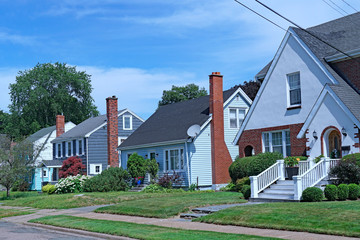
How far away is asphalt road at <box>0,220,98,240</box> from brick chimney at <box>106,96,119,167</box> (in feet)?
72.4

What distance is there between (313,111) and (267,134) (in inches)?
174

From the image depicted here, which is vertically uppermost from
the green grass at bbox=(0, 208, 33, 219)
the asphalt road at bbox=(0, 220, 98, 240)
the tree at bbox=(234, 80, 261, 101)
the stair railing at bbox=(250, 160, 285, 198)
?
the tree at bbox=(234, 80, 261, 101)

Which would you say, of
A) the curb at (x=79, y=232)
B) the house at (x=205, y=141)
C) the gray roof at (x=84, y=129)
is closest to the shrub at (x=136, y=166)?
the house at (x=205, y=141)

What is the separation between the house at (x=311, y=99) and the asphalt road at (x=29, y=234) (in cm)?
889

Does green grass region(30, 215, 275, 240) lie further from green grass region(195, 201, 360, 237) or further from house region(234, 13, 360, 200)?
house region(234, 13, 360, 200)

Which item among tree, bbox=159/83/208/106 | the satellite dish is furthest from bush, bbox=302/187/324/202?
tree, bbox=159/83/208/106

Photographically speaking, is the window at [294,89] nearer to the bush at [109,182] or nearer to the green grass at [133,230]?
the green grass at [133,230]

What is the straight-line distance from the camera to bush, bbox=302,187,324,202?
55.5 feet

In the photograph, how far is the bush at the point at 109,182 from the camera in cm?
3239

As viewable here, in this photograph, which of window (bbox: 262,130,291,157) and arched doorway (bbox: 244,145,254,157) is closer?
window (bbox: 262,130,291,157)

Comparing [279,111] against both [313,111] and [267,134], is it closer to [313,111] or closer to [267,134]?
[267,134]

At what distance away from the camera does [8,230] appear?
1623 centimetres

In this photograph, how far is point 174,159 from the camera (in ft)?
108

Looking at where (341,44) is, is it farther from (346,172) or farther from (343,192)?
(343,192)
